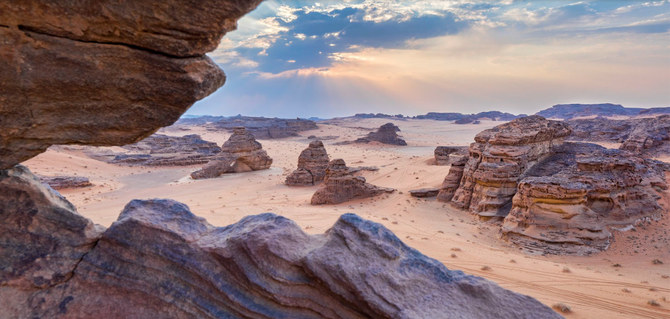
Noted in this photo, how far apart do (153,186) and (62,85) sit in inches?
805

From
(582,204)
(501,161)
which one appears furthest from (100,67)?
(501,161)

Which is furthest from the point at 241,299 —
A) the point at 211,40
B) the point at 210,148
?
the point at 210,148

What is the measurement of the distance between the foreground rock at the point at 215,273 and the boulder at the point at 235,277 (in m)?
0.01

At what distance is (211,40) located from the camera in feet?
10.3

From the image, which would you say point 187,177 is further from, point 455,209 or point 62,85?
point 62,85

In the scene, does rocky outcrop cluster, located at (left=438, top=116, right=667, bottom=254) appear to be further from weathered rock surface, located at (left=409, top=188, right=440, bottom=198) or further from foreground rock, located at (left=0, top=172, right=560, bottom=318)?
foreground rock, located at (left=0, top=172, right=560, bottom=318)

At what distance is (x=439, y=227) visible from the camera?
37.3 feet

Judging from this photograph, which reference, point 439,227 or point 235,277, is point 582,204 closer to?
point 439,227

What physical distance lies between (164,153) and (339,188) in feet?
82.2

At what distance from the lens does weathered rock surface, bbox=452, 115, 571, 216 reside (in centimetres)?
1226

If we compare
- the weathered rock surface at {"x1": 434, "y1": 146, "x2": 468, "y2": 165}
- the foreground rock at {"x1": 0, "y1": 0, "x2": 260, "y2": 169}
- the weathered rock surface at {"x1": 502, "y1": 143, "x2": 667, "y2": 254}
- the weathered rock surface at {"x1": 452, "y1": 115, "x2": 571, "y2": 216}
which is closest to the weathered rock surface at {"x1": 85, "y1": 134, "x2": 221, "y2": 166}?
the weathered rock surface at {"x1": 434, "y1": 146, "x2": 468, "y2": 165}

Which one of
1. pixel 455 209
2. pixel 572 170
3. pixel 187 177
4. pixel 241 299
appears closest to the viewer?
pixel 241 299

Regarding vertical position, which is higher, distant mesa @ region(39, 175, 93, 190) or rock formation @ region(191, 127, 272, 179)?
rock formation @ region(191, 127, 272, 179)

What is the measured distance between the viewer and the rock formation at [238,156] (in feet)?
80.5
